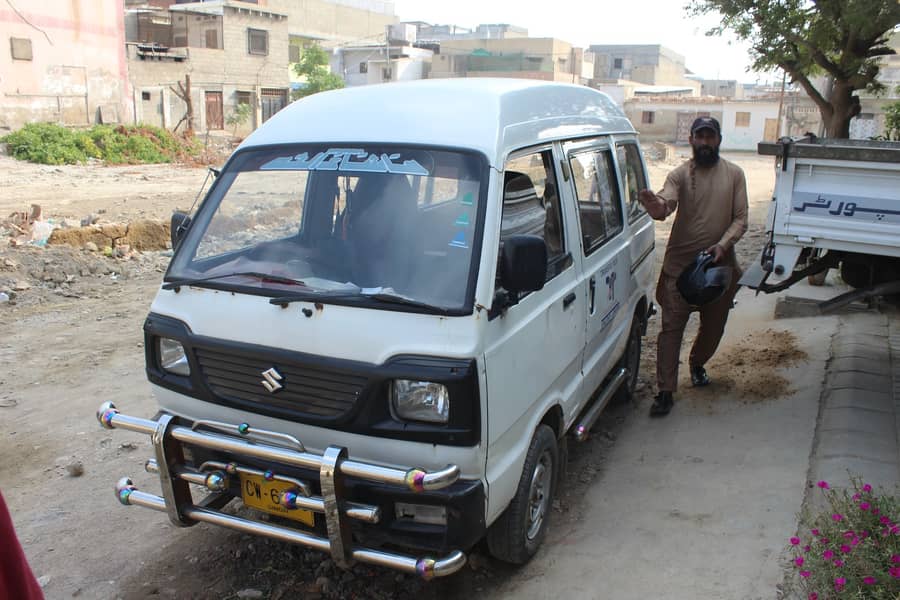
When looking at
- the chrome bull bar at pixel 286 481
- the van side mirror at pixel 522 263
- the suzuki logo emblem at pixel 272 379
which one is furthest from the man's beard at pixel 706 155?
the suzuki logo emblem at pixel 272 379

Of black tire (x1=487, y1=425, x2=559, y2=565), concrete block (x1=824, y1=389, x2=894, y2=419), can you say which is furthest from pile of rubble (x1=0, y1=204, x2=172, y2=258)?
concrete block (x1=824, y1=389, x2=894, y2=419)

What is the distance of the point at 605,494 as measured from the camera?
4.28 meters

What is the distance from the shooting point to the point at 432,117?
11.1 feet

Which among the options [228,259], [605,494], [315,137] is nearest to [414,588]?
[605,494]

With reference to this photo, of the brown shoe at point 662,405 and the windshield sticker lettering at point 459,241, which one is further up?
the windshield sticker lettering at point 459,241

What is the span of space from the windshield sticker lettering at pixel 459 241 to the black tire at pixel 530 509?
98 cm

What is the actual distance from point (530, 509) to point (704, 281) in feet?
7.57

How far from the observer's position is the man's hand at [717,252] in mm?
4969

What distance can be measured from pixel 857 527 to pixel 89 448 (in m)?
4.54

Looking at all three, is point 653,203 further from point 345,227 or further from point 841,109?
point 841,109

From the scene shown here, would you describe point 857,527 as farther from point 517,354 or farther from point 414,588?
point 414,588

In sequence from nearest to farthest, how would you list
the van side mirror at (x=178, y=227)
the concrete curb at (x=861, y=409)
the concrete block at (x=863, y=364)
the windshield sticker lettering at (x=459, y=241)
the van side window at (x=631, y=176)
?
the windshield sticker lettering at (x=459, y=241) → the van side mirror at (x=178, y=227) → the concrete curb at (x=861, y=409) → the van side window at (x=631, y=176) → the concrete block at (x=863, y=364)

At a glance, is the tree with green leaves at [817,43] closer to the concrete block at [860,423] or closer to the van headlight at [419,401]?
the concrete block at [860,423]

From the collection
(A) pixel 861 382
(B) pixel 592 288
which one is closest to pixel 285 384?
(B) pixel 592 288
